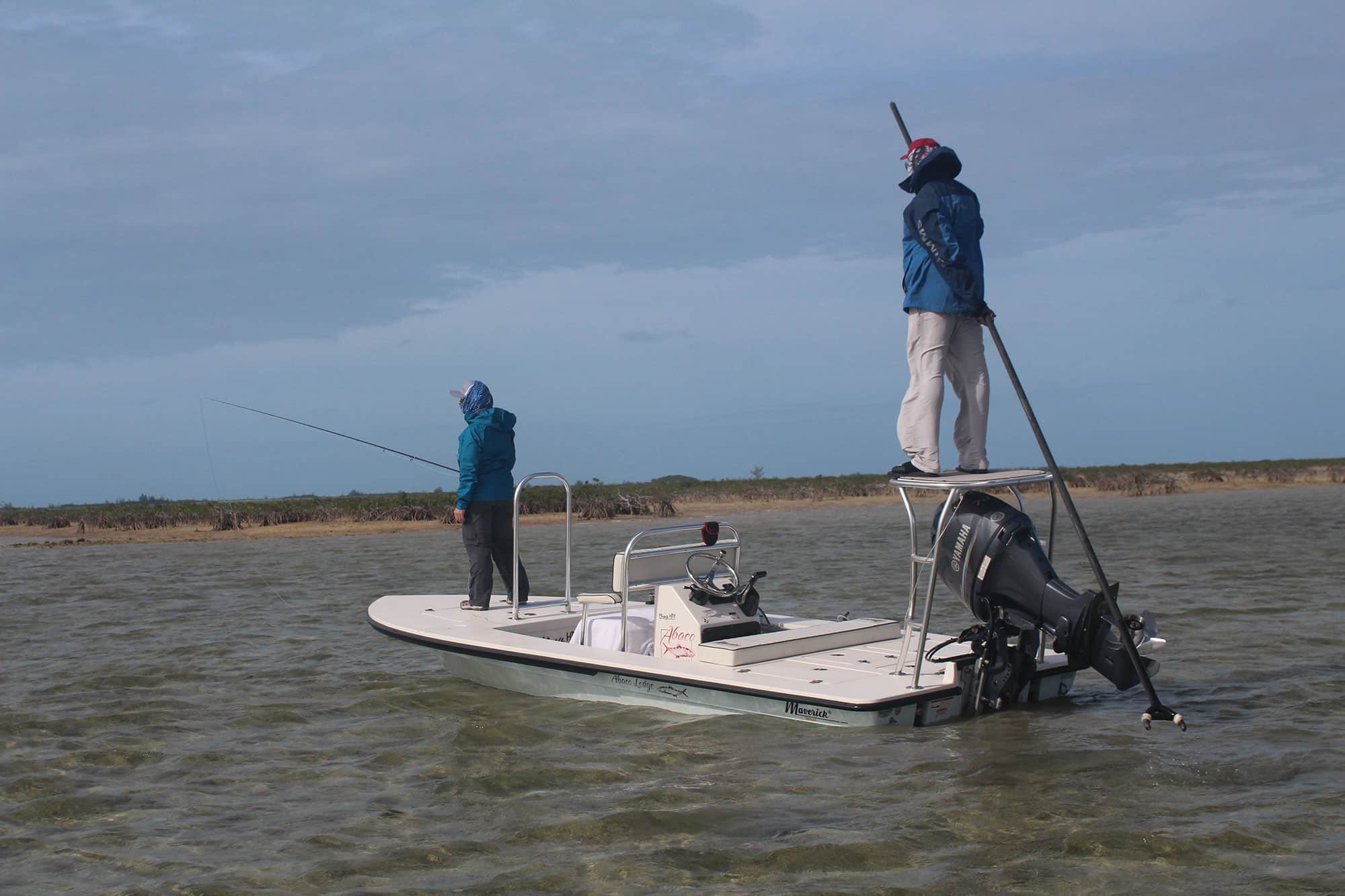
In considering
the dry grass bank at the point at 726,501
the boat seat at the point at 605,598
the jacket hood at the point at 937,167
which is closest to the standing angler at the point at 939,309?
the jacket hood at the point at 937,167

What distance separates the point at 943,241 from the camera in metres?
7.40

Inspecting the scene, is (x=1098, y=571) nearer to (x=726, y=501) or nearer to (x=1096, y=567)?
(x=1096, y=567)

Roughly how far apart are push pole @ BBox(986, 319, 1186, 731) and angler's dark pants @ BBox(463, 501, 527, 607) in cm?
489

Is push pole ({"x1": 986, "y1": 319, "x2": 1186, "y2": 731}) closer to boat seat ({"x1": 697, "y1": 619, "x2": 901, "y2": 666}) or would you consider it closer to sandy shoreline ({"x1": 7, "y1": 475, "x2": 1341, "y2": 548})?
boat seat ({"x1": 697, "y1": 619, "x2": 901, "y2": 666})

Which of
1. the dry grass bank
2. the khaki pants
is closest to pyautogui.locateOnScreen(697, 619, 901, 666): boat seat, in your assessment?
the khaki pants

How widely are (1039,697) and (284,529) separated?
26231 mm

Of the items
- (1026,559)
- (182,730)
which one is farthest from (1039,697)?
(182,730)

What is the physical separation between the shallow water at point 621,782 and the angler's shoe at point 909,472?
1601 millimetres

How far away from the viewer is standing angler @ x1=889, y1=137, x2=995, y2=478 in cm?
745

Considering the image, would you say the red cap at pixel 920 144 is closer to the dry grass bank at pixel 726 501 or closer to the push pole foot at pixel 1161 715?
the push pole foot at pixel 1161 715

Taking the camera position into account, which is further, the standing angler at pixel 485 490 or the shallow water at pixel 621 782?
the standing angler at pixel 485 490

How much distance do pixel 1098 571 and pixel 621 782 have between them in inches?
115

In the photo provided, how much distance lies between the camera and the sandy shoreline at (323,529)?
97.1 ft

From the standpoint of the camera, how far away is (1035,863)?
543cm
